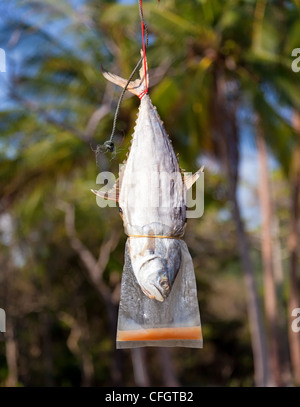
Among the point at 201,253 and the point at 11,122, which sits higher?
the point at 11,122

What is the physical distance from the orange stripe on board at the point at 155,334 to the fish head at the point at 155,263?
0.16 m

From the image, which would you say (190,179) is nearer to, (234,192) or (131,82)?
(131,82)

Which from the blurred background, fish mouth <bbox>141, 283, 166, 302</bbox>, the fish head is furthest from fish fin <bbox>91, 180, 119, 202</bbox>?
the blurred background

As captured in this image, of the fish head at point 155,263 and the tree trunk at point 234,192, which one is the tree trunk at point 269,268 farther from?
the fish head at point 155,263

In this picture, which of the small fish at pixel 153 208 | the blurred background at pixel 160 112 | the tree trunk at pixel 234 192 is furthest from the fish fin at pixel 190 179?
the tree trunk at pixel 234 192

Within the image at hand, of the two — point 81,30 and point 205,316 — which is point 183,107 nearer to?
point 81,30

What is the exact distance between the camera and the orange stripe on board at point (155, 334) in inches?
98.8

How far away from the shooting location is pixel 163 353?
11.6 metres

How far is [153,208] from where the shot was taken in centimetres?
252

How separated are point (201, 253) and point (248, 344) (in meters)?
5.00

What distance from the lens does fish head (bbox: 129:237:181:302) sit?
7.96 feet

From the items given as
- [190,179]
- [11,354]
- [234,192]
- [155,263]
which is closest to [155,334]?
[155,263]
